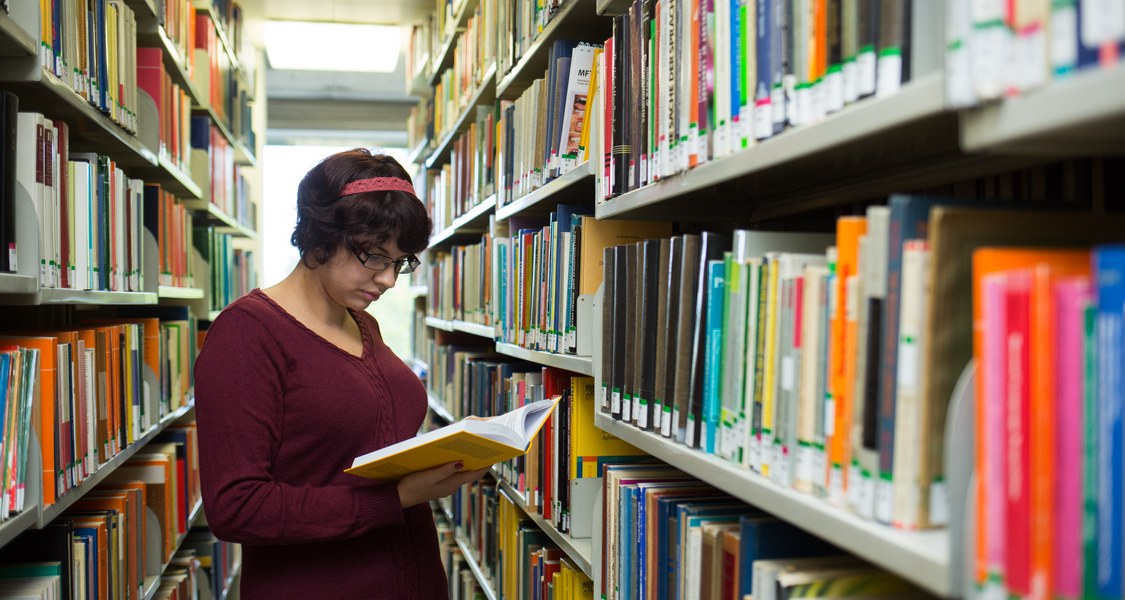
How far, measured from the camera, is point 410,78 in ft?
17.3

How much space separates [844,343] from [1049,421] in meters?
0.24

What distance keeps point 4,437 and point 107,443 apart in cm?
69

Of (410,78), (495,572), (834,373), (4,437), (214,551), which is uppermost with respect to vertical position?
(410,78)

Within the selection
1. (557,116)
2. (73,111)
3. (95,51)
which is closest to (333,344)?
(557,116)

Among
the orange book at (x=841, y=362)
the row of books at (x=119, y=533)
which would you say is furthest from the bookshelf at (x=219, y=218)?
the orange book at (x=841, y=362)

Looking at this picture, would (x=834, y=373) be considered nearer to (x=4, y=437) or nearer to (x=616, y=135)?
(x=616, y=135)

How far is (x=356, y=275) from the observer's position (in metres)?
1.60

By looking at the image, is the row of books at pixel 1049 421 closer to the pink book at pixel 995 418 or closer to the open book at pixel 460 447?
the pink book at pixel 995 418

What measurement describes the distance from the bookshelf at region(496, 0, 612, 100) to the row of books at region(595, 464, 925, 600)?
3.14 feet

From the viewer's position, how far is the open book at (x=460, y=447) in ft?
A: 4.16

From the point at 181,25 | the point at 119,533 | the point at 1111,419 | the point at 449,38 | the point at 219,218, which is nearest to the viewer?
the point at 1111,419

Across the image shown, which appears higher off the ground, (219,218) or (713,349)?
(219,218)

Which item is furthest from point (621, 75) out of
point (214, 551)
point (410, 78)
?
point (410, 78)

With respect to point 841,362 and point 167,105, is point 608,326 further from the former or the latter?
point 167,105
